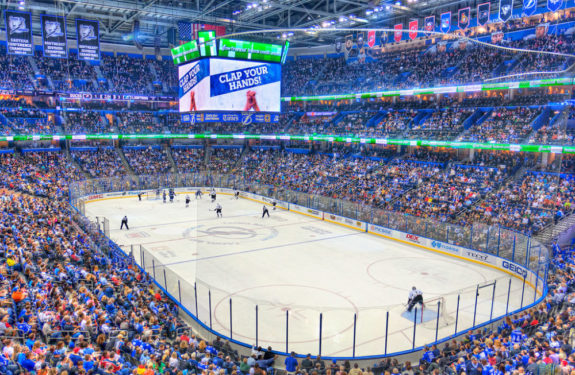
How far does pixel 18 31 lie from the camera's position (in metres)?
23.4

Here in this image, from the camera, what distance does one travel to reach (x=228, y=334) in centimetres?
1338

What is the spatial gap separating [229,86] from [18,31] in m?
12.2

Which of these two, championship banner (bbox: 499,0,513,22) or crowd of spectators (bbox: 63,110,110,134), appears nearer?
championship banner (bbox: 499,0,513,22)

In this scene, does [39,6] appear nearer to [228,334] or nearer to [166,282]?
[166,282]

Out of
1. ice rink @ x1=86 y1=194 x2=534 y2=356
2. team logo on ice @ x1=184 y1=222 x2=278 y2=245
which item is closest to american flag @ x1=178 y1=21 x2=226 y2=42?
ice rink @ x1=86 y1=194 x2=534 y2=356

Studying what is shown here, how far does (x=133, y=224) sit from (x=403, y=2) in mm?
28083

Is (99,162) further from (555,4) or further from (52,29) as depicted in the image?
(555,4)

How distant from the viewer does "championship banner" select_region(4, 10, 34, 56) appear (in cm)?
2317

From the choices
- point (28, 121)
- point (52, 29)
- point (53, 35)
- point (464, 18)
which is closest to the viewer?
point (52, 29)

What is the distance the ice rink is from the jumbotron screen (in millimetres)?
8376

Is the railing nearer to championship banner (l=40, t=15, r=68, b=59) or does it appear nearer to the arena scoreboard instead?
the arena scoreboard

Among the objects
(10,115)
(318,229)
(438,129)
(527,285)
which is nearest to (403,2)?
(438,129)

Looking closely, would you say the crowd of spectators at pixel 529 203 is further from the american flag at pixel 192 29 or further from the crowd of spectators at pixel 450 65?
the american flag at pixel 192 29

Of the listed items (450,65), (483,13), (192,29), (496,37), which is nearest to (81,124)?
(192,29)
